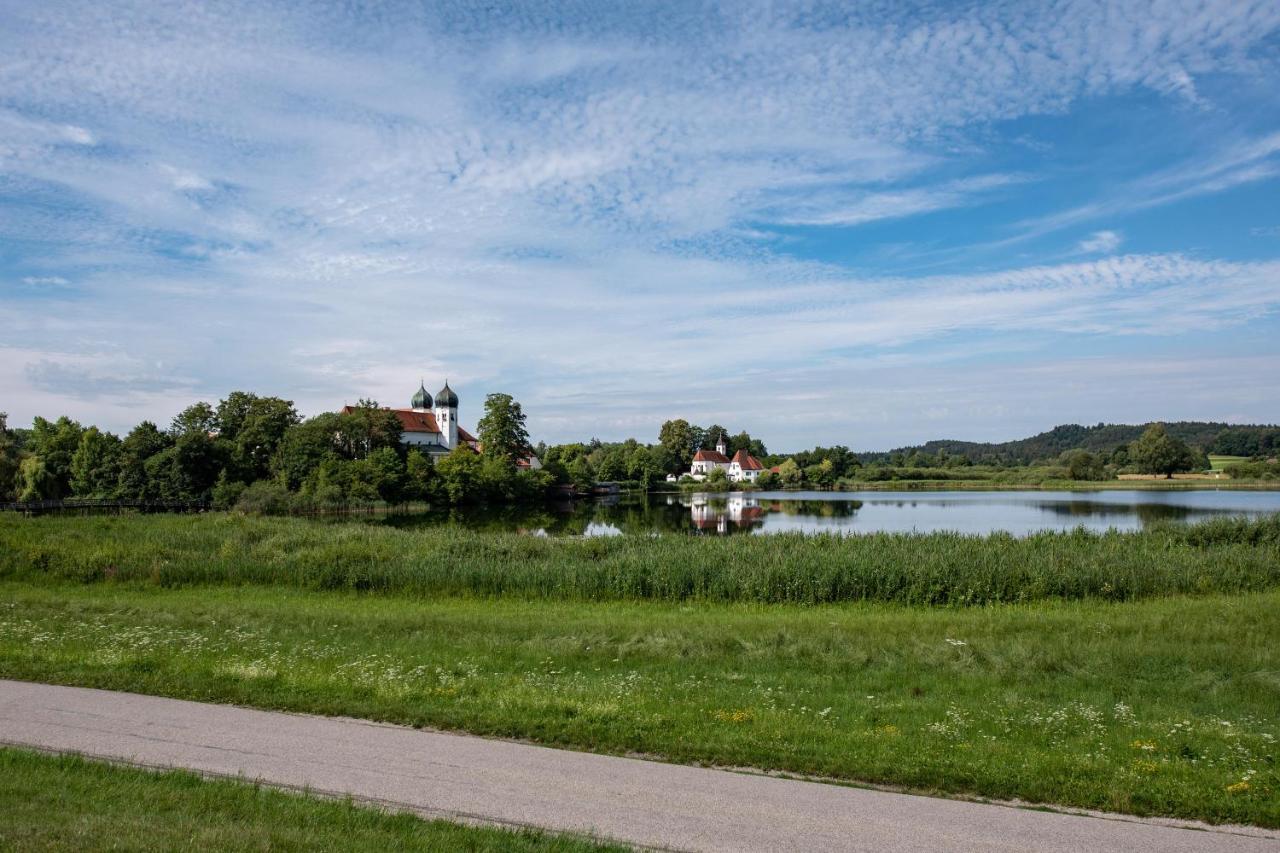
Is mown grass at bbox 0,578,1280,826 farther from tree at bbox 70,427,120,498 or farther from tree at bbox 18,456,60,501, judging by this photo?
tree at bbox 70,427,120,498

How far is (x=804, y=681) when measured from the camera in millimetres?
10156

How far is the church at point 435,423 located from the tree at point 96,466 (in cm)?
3805

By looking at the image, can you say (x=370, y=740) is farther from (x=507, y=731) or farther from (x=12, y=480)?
(x=12, y=480)

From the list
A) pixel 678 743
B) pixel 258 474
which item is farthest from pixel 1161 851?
pixel 258 474

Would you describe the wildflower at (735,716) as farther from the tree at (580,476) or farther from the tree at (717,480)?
the tree at (717,480)

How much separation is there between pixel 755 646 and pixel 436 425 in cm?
11062

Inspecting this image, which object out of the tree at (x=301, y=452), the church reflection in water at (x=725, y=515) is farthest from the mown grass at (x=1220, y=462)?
the tree at (x=301, y=452)

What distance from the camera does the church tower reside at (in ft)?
397

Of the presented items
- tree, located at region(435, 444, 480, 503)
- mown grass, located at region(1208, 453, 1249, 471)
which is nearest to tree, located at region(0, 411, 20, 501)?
tree, located at region(435, 444, 480, 503)

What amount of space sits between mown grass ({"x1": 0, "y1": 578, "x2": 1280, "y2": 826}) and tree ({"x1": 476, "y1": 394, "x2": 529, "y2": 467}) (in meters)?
78.6

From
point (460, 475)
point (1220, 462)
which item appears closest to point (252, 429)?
point (460, 475)

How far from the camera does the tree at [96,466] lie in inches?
2982

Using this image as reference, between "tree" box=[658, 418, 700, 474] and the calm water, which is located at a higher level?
"tree" box=[658, 418, 700, 474]

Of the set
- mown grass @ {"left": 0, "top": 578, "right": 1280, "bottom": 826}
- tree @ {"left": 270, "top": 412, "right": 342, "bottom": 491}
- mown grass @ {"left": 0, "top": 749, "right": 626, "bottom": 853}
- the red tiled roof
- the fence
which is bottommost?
mown grass @ {"left": 0, "top": 578, "right": 1280, "bottom": 826}
